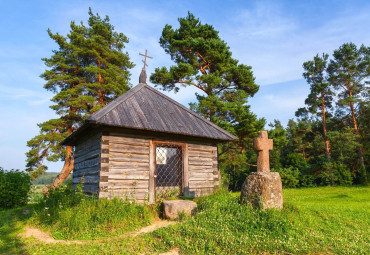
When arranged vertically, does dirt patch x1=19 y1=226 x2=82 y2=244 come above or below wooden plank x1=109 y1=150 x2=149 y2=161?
below

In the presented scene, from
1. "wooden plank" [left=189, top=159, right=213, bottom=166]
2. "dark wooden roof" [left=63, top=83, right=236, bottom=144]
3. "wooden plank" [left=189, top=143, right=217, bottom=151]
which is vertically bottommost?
"wooden plank" [left=189, top=159, right=213, bottom=166]

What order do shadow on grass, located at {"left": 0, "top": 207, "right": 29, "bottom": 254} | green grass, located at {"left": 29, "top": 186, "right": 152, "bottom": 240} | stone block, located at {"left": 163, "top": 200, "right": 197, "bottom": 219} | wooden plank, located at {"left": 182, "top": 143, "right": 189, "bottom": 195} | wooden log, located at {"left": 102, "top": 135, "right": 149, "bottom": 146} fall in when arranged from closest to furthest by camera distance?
shadow on grass, located at {"left": 0, "top": 207, "right": 29, "bottom": 254}, green grass, located at {"left": 29, "top": 186, "right": 152, "bottom": 240}, stone block, located at {"left": 163, "top": 200, "right": 197, "bottom": 219}, wooden log, located at {"left": 102, "top": 135, "right": 149, "bottom": 146}, wooden plank, located at {"left": 182, "top": 143, "right": 189, "bottom": 195}

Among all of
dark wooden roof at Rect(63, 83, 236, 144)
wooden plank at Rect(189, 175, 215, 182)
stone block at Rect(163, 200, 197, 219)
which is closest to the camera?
stone block at Rect(163, 200, 197, 219)

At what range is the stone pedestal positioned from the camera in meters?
6.18

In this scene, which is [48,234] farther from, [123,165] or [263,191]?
[263,191]

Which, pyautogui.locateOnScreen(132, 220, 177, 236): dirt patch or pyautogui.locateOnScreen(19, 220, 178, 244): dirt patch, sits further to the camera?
pyautogui.locateOnScreen(132, 220, 177, 236): dirt patch

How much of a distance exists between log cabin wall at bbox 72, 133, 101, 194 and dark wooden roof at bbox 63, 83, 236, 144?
1045 millimetres

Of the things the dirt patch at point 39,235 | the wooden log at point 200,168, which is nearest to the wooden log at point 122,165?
the wooden log at point 200,168

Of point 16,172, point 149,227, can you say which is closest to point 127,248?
point 149,227

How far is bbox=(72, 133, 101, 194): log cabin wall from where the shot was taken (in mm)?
8164

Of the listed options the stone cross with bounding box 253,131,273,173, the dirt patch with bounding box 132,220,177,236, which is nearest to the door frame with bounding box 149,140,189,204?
the dirt patch with bounding box 132,220,177,236

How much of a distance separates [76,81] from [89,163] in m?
16.4

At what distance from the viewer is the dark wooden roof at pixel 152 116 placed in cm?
797

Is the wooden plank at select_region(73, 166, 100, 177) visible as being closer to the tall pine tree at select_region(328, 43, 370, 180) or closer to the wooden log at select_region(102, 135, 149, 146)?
the wooden log at select_region(102, 135, 149, 146)
